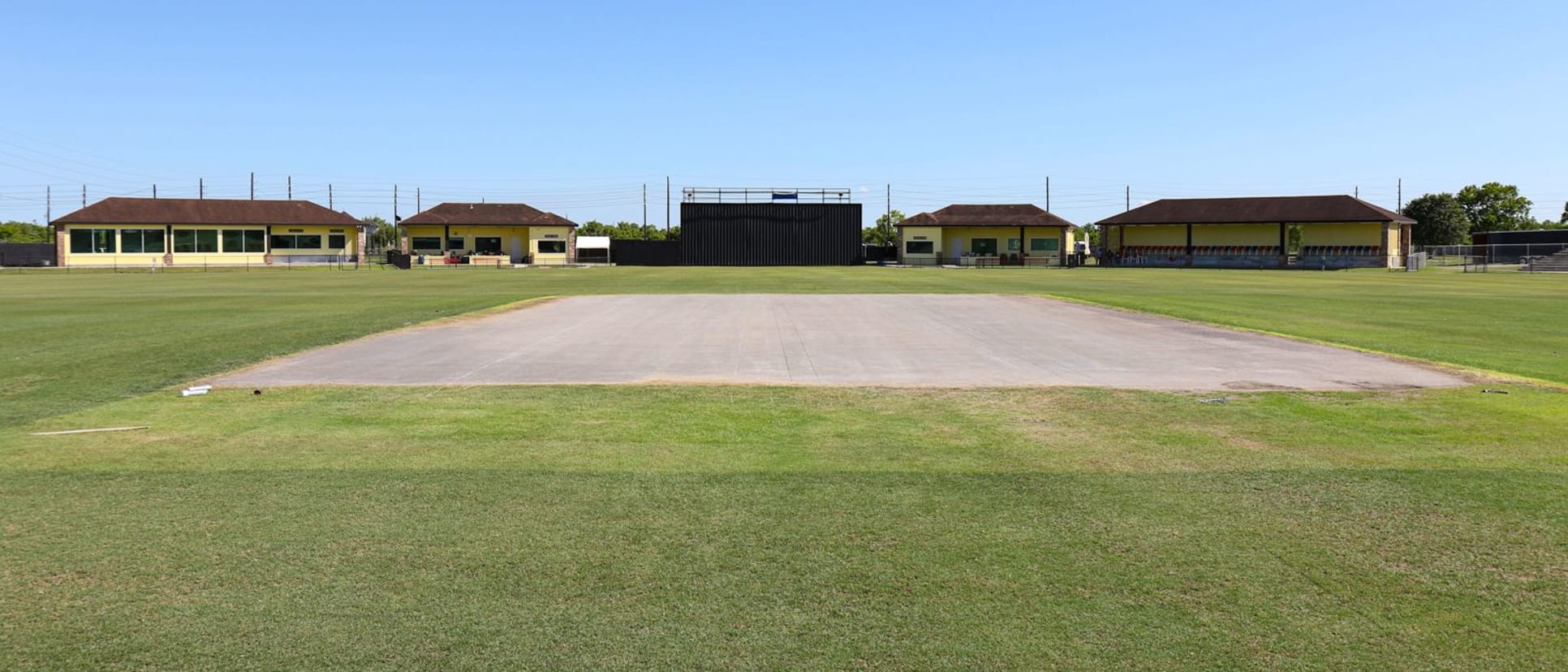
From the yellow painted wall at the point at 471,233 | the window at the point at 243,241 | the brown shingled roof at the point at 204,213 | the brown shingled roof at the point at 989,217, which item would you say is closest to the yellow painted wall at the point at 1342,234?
the brown shingled roof at the point at 989,217

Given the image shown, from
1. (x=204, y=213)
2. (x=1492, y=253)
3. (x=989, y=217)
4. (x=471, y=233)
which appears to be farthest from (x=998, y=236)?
(x=204, y=213)

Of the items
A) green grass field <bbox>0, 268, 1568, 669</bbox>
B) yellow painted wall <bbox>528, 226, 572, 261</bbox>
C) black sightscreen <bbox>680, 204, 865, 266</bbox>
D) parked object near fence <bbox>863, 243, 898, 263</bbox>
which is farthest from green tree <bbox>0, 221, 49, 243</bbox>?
green grass field <bbox>0, 268, 1568, 669</bbox>

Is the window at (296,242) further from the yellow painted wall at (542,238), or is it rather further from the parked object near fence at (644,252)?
the parked object near fence at (644,252)

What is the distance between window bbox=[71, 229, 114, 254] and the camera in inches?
3561

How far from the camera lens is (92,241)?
299ft

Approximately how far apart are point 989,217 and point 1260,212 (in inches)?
942

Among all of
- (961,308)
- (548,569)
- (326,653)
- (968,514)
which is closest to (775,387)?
(968,514)

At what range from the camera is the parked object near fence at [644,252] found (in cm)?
10200

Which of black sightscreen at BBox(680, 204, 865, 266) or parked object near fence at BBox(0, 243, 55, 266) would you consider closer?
parked object near fence at BBox(0, 243, 55, 266)

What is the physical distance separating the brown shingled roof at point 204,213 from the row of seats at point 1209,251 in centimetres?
7244

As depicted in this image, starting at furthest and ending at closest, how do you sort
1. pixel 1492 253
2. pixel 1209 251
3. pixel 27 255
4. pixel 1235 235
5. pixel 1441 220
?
pixel 1441 220 < pixel 1209 251 < pixel 1235 235 < pixel 27 255 < pixel 1492 253

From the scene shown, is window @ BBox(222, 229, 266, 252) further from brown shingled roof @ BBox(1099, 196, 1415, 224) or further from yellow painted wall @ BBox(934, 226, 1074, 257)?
brown shingled roof @ BBox(1099, 196, 1415, 224)

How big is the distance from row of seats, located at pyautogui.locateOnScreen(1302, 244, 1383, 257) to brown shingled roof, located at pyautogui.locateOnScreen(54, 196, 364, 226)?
8530 centimetres

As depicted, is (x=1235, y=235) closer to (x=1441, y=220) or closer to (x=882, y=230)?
(x=1441, y=220)
